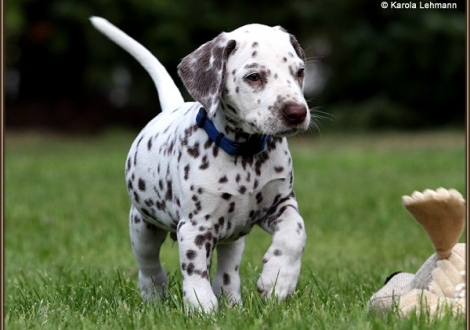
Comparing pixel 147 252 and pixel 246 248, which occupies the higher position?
pixel 147 252

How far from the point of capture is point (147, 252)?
16.1 feet

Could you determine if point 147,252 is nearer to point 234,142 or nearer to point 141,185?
point 141,185

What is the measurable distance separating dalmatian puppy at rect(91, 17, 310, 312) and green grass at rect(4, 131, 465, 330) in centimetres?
23

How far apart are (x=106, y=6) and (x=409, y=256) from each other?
15.9 meters

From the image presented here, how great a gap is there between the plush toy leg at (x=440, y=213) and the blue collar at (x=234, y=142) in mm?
770

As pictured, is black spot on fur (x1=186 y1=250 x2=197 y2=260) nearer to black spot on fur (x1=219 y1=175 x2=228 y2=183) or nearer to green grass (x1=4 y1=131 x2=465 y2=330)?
green grass (x1=4 y1=131 x2=465 y2=330)

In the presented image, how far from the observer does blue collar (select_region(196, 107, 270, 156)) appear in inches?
162

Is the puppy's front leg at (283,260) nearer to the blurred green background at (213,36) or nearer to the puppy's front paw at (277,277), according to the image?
the puppy's front paw at (277,277)

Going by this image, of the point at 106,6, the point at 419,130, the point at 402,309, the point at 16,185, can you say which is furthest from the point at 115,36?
the point at 419,130

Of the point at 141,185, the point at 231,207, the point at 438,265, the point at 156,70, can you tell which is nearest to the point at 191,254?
the point at 231,207

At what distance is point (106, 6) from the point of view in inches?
839

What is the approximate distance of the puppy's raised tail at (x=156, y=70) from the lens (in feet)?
17.2

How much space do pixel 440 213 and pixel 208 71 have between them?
1.27m

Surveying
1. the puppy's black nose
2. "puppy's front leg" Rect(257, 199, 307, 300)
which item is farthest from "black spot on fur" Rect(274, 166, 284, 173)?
the puppy's black nose
